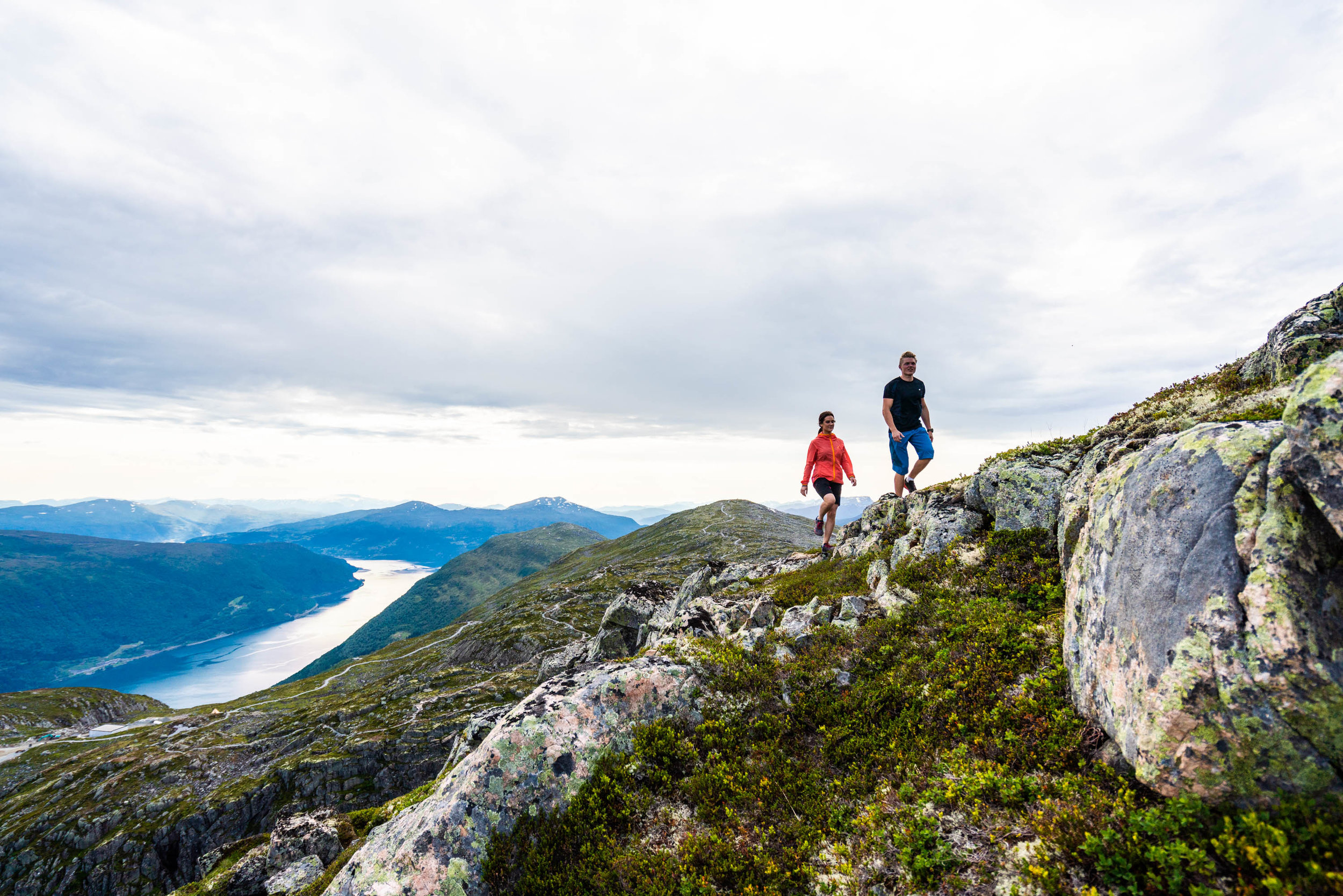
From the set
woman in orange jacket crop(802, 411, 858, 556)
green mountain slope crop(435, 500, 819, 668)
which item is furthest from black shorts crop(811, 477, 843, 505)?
green mountain slope crop(435, 500, 819, 668)

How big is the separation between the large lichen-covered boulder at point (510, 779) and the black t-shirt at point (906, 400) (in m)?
12.7

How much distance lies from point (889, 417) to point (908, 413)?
0.74m

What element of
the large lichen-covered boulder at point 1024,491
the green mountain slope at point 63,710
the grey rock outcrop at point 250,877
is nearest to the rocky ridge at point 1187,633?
the large lichen-covered boulder at point 1024,491

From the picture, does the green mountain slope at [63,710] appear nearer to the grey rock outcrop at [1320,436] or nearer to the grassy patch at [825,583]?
the grassy patch at [825,583]

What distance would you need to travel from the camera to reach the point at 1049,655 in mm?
10055

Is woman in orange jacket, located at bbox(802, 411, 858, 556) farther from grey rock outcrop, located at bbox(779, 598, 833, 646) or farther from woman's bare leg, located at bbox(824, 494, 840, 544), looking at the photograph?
grey rock outcrop, located at bbox(779, 598, 833, 646)

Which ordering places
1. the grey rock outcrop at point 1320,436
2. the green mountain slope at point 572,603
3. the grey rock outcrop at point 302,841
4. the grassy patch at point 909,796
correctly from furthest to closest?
the green mountain slope at point 572,603 < the grey rock outcrop at point 302,841 < the grey rock outcrop at point 1320,436 < the grassy patch at point 909,796

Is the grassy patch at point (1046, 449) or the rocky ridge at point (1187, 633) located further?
the grassy patch at point (1046, 449)


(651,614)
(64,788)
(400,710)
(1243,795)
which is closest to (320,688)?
(64,788)

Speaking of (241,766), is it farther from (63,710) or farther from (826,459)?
(826,459)

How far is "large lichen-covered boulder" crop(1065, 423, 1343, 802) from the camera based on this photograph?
236 inches

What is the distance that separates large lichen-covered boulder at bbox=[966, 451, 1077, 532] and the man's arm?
3363 millimetres

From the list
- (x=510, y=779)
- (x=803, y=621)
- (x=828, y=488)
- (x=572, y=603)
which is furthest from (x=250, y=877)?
(x=572, y=603)

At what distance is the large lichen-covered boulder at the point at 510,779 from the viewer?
9438mm
